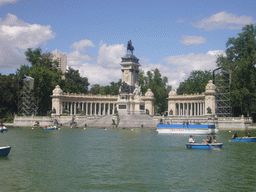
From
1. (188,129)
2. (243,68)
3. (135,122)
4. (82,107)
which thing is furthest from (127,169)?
(82,107)

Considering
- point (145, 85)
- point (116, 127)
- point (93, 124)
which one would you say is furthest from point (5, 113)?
point (145, 85)

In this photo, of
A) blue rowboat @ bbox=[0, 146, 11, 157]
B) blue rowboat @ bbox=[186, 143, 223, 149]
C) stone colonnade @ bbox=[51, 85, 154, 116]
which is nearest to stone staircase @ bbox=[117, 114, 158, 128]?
stone colonnade @ bbox=[51, 85, 154, 116]

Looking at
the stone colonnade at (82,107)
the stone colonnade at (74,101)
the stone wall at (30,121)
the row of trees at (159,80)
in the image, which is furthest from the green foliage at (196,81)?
the stone wall at (30,121)

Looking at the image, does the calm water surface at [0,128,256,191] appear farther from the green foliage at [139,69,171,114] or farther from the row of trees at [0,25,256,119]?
the green foliage at [139,69,171,114]

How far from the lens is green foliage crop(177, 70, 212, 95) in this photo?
12412 cm

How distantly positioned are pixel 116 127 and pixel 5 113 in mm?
40816

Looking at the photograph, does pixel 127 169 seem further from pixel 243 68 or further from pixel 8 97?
pixel 8 97

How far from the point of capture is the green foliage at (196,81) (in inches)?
4887

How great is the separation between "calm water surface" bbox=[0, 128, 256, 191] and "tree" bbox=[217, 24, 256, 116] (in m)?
43.9

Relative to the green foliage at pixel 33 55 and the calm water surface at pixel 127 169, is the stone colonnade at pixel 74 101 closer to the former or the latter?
the green foliage at pixel 33 55

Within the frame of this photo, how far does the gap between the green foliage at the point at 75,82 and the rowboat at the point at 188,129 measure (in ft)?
219

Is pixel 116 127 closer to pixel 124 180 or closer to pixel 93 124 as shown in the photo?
pixel 93 124

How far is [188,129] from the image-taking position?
205ft

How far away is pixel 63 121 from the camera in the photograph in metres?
96.5
